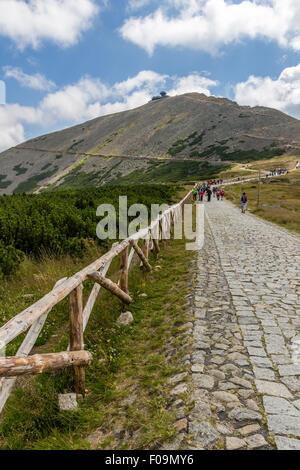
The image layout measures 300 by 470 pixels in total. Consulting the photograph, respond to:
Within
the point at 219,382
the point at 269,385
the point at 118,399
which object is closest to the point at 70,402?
the point at 118,399

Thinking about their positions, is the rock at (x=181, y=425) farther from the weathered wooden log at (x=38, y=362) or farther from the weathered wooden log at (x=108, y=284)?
the weathered wooden log at (x=108, y=284)

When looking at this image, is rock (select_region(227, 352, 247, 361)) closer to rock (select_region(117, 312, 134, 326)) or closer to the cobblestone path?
the cobblestone path

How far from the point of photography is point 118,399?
3160 mm

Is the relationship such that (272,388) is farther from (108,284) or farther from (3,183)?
(3,183)

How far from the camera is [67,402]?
3.03 m

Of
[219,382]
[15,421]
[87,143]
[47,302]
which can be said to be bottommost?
[15,421]

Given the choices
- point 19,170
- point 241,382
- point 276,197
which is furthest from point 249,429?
point 19,170

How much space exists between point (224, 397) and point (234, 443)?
586 millimetres

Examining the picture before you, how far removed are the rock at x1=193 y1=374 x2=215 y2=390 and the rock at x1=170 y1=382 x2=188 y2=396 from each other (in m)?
0.13

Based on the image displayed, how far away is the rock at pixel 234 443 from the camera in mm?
2318

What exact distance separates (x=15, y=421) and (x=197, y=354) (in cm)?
215

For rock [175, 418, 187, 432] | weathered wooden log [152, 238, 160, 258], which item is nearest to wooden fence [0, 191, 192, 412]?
rock [175, 418, 187, 432]

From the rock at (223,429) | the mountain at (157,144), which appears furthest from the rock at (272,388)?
the mountain at (157,144)
